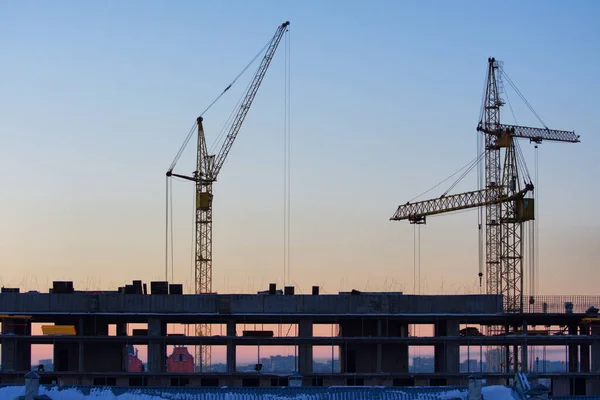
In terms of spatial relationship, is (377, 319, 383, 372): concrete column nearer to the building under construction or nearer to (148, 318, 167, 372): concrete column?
the building under construction

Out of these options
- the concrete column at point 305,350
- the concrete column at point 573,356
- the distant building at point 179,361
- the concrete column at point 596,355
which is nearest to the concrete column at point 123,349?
the concrete column at point 305,350

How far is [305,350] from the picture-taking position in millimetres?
98938

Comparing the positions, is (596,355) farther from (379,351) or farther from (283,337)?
(283,337)

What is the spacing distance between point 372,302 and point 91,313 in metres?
26.6

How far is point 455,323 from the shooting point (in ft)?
327

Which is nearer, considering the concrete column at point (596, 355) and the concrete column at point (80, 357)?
the concrete column at point (80, 357)

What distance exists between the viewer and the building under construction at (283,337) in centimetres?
9750

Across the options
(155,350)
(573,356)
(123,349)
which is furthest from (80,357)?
(573,356)

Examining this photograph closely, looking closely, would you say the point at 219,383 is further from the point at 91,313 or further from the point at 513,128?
the point at 513,128

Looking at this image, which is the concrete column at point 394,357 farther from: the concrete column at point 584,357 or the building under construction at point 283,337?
the concrete column at point 584,357

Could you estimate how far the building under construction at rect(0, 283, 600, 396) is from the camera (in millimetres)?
97500

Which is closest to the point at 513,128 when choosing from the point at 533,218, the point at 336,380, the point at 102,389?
the point at 533,218

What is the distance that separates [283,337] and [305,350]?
9.93ft

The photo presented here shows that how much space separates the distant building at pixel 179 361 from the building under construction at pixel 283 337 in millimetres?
41187
